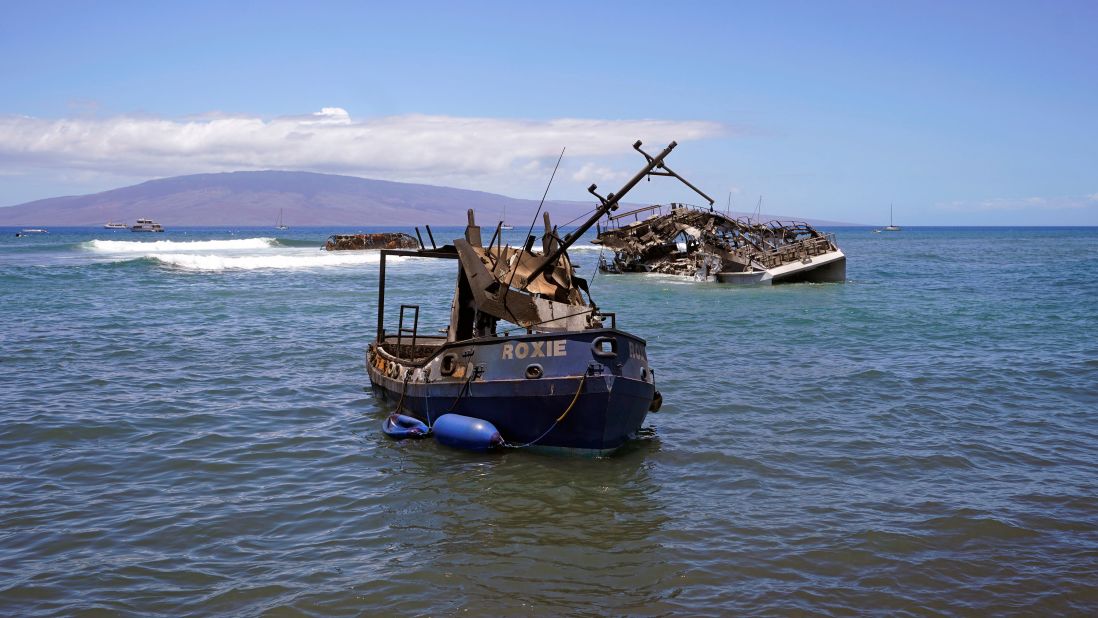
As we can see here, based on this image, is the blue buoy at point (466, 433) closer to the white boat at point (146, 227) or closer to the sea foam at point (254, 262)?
the sea foam at point (254, 262)

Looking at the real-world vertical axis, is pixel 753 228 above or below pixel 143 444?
above

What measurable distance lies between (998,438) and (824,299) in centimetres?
2386

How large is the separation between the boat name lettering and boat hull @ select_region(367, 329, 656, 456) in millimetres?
14

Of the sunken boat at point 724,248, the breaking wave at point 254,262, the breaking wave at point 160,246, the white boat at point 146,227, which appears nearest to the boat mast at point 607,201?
the sunken boat at point 724,248

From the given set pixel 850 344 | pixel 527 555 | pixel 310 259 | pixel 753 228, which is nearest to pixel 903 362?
pixel 850 344

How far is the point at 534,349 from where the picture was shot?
1286 centimetres

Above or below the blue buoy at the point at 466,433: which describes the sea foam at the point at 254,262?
above

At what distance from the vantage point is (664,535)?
33.8ft

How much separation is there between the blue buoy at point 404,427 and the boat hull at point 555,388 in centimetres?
46

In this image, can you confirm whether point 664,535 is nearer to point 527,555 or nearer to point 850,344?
point 527,555

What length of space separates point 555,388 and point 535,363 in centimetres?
49

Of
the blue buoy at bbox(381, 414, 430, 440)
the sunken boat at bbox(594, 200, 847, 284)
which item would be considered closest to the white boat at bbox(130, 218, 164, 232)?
the sunken boat at bbox(594, 200, 847, 284)

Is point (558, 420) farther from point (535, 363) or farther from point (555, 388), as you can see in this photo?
point (535, 363)

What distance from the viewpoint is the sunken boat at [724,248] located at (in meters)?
46.4
